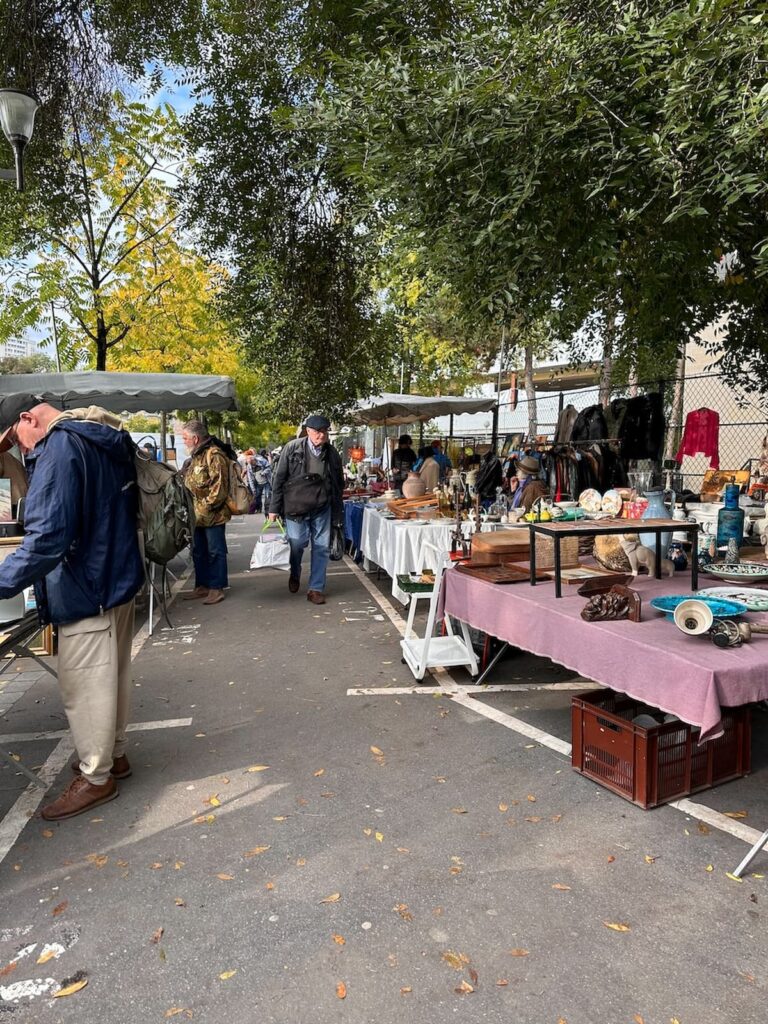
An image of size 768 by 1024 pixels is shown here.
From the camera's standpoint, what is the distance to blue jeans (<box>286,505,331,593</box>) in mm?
7781

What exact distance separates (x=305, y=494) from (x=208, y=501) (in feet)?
3.53

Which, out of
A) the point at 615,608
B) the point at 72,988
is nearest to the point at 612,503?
the point at 615,608

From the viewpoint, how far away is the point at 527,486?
6969mm

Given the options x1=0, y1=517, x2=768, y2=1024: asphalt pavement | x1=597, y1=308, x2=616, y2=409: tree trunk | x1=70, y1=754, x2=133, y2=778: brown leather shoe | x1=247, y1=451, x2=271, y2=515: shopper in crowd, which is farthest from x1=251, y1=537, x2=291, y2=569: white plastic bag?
x1=247, y1=451, x2=271, y2=515: shopper in crowd

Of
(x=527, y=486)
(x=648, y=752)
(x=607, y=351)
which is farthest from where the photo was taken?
(x=607, y=351)

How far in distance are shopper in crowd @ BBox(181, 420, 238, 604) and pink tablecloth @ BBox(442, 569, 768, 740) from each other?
14.2 ft

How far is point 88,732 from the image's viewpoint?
3258mm

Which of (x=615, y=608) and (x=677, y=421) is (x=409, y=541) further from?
(x=677, y=421)

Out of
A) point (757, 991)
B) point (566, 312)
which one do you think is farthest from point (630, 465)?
point (757, 991)

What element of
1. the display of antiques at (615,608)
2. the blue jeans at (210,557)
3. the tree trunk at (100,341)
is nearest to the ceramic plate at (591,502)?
the display of antiques at (615,608)

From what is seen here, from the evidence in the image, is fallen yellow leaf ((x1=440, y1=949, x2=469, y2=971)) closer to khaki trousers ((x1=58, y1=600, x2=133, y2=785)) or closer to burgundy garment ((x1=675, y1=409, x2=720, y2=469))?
khaki trousers ((x1=58, y1=600, x2=133, y2=785))

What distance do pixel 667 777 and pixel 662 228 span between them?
13.5 ft

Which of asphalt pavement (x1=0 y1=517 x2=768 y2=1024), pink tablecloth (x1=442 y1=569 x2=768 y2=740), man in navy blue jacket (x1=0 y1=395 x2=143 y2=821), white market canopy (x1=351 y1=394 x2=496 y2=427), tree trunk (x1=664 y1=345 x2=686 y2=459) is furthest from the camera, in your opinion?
white market canopy (x1=351 y1=394 x2=496 y2=427)

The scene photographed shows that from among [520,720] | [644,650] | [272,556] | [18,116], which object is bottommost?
[520,720]
